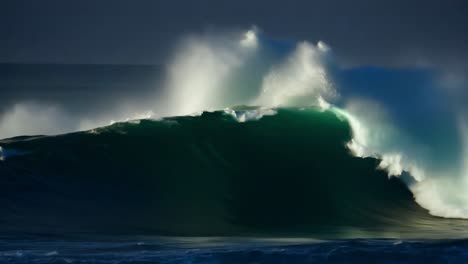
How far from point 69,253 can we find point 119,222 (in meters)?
2.71

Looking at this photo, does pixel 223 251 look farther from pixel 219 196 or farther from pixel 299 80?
pixel 299 80

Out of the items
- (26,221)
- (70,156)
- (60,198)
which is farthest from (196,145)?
(26,221)

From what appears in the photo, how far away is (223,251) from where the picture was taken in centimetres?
1417

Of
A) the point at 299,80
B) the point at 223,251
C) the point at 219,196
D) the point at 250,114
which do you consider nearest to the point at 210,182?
the point at 219,196

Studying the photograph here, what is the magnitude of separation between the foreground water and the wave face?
1.14 meters

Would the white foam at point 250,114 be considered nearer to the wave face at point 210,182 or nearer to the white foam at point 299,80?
the wave face at point 210,182

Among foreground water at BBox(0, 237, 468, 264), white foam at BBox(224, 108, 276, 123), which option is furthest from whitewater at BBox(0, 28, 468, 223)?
foreground water at BBox(0, 237, 468, 264)

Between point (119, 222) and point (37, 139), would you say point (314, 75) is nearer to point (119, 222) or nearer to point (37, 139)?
point (37, 139)

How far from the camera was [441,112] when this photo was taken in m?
25.3

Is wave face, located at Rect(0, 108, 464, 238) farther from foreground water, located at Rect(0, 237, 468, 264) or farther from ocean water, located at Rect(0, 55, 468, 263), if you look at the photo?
foreground water, located at Rect(0, 237, 468, 264)

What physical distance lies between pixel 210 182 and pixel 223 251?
558 centimetres

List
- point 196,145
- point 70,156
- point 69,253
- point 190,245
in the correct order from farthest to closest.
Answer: point 196,145
point 70,156
point 190,245
point 69,253

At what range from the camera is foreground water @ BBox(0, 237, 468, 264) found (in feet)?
44.8

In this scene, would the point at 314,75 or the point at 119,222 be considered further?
the point at 314,75
